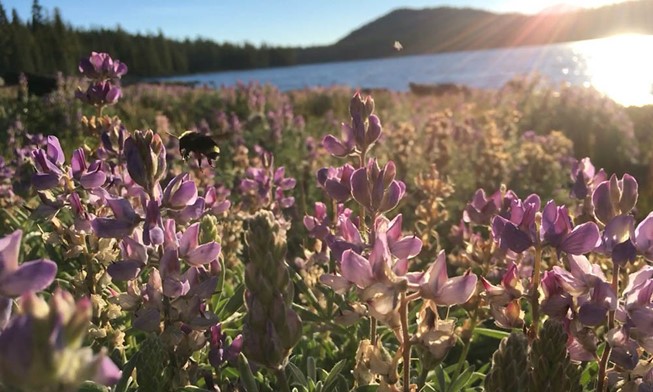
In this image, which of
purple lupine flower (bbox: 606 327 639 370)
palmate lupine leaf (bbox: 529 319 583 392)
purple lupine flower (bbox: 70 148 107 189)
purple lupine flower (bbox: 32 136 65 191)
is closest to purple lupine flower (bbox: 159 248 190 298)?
purple lupine flower (bbox: 70 148 107 189)

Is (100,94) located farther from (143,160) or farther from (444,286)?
(444,286)

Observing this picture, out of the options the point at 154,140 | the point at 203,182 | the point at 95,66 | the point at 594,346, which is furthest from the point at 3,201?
Result: the point at 594,346

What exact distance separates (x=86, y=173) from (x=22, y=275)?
3.91ft

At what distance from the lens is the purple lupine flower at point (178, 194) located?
1689mm

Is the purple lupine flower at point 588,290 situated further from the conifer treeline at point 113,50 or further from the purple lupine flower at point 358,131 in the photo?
the conifer treeline at point 113,50

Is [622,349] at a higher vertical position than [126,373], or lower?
higher

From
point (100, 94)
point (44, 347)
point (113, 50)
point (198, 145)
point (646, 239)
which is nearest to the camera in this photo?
point (44, 347)

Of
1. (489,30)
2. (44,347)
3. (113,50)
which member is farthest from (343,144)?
(489,30)

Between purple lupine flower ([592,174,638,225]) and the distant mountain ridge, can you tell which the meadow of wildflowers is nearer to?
purple lupine flower ([592,174,638,225])

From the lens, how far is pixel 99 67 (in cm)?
309

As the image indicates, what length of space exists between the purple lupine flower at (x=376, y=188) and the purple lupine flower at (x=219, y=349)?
1.87 feet

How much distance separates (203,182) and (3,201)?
141 centimetres

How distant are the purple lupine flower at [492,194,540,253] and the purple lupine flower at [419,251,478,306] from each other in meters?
0.28

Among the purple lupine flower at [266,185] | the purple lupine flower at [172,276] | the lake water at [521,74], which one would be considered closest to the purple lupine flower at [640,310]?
the purple lupine flower at [172,276]
